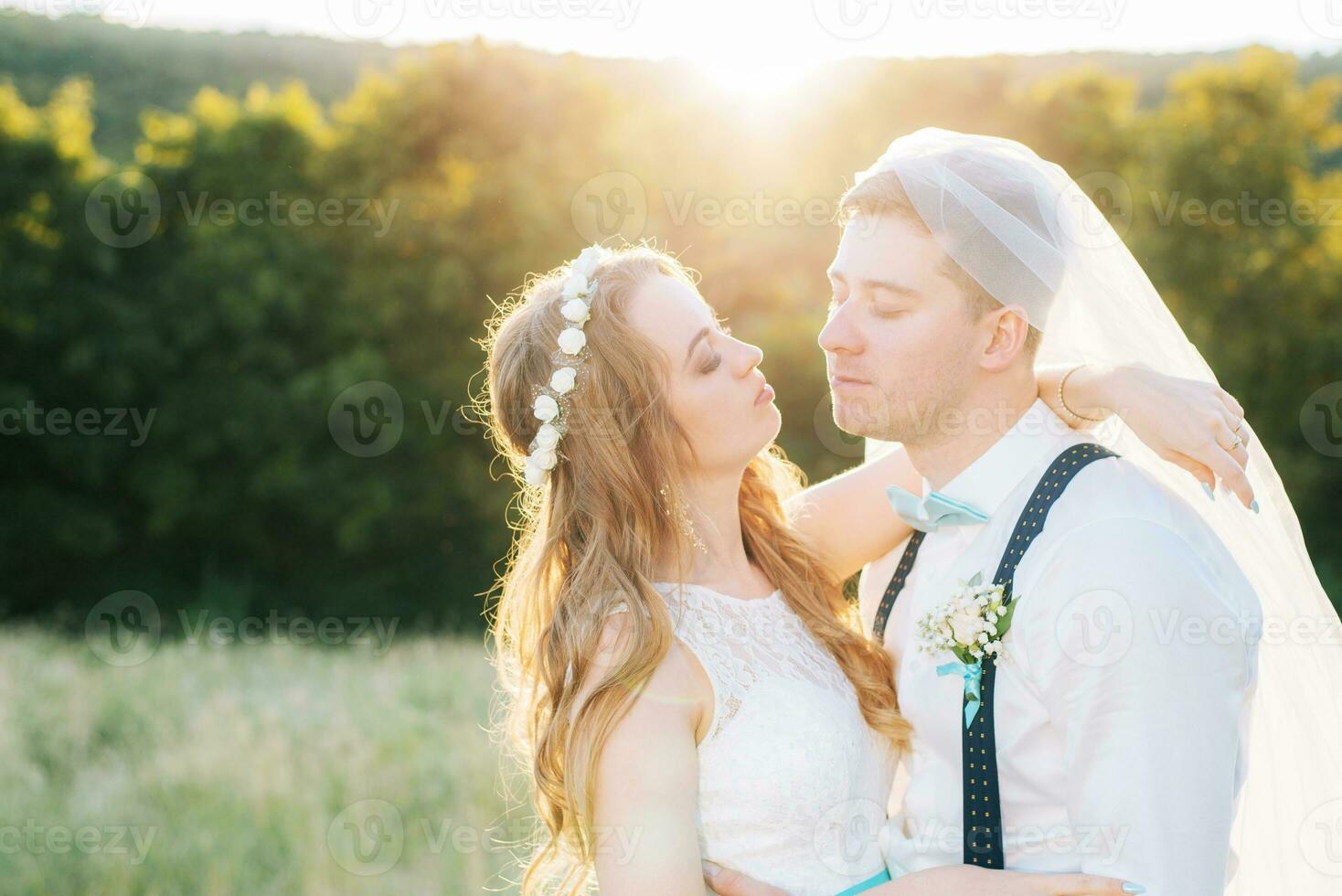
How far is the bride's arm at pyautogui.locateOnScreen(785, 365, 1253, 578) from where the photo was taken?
2.39 meters

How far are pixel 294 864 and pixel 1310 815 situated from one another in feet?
13.7

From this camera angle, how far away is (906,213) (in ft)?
8.79

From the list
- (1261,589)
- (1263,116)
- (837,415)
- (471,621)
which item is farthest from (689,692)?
(1263,116)

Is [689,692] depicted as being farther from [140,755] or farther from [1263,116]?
[1263,116]

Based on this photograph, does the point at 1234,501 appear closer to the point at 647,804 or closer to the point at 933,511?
the point at 933,511

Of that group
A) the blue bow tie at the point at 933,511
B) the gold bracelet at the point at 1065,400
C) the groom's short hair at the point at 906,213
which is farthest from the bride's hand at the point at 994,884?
the groom's short hair at the point at 906,213

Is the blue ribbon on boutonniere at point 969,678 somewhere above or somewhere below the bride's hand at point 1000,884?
above

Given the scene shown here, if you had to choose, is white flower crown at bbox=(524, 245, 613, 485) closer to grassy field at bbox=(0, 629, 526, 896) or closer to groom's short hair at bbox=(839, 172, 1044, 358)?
groom's short hair at bbox=(839, 172, 1044, 358)

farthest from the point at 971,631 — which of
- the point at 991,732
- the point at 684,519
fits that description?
the point at 684,519

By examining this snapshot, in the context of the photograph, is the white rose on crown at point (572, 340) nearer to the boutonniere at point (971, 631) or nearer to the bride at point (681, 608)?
the bride at point (681, 608)

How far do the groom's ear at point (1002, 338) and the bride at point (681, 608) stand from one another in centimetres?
18

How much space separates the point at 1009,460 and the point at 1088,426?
263 mm

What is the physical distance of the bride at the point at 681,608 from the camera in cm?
253

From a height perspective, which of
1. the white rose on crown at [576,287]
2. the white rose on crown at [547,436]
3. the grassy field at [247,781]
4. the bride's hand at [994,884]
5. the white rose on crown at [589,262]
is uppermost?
the white rose on crown at [589,262]
